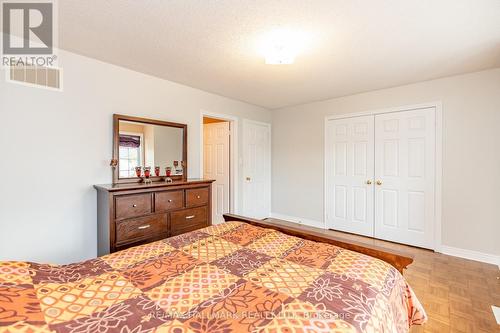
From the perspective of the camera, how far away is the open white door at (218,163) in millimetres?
4309

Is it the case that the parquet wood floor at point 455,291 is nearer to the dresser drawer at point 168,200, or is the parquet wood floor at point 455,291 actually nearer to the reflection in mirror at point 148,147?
the dresser drawer at point 168,200

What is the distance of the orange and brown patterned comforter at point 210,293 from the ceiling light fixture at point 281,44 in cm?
164

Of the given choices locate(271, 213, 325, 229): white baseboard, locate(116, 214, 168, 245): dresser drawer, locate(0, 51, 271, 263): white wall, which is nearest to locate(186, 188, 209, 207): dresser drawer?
locate(116, 214, 168, 245): dresser drawer

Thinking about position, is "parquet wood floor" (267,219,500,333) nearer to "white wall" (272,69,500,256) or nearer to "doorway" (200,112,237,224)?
"white wall" (272,69,500,256)

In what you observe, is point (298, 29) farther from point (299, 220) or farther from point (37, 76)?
point (299, 220)

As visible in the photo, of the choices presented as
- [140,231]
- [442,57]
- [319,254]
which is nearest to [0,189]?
[140,231]

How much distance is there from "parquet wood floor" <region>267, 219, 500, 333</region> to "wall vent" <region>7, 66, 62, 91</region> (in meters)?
3.39

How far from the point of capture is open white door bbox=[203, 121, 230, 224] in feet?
14.1

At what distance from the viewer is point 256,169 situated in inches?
184

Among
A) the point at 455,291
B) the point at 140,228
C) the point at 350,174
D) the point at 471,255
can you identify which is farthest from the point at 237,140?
the point at 471,255

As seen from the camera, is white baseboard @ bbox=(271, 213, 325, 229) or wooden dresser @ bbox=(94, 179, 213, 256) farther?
white baseboard @ bbox=(271, 213, 325, 229)

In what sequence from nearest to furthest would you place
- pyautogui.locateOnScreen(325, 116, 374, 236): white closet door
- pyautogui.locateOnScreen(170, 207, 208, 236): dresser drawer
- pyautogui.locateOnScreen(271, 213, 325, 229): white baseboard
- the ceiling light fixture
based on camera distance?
1. the ceiling light fixture
2. pyautogui.locateOnScreen(170, 207, 208, 236): dresser drawer
3. pyautogui.locateOnScreen(325, 116, 374, 236): white closet door
4. pyautogui.locateOnScreen(271, 213, 325, 229): white baseboard

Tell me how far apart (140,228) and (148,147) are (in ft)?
3.40

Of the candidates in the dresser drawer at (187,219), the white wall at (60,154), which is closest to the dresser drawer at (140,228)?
the dresser drawer at (187,219)
